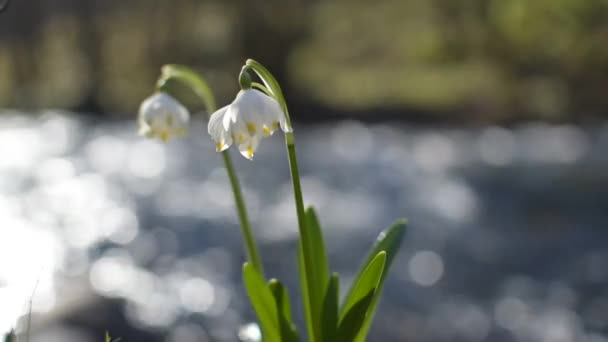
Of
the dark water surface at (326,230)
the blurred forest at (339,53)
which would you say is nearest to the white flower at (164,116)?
the dark water surface at (326,230)

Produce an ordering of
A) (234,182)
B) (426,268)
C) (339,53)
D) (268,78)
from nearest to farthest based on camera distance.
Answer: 1. (268,78)
2. (234,182)
3. (426,268)
4. (339,53)

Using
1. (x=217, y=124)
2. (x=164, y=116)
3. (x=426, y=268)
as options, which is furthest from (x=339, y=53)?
(x=217, y=124)

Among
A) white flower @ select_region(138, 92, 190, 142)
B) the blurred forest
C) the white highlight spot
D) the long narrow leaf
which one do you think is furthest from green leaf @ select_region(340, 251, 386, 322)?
the blurred forest

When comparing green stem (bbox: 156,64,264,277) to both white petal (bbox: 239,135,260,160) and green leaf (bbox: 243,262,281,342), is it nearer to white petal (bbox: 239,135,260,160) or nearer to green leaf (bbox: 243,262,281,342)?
green leaf (bbox: 243,262,281,342)

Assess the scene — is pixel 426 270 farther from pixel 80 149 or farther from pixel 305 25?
pixel 305 25

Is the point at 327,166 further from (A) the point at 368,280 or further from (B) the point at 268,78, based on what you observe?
(B) the point at 268,78

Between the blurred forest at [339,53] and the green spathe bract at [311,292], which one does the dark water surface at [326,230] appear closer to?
the green spathe bract at [311,292]
